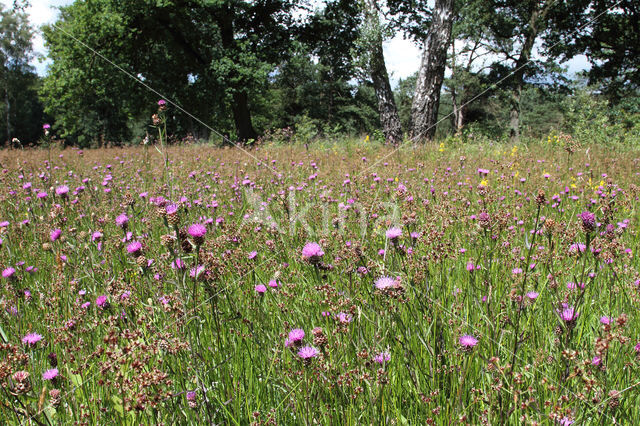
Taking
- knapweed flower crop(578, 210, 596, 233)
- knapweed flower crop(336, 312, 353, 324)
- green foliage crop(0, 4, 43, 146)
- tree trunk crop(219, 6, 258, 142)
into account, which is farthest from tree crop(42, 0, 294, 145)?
green foliage crop(0, 4, 43, 146)

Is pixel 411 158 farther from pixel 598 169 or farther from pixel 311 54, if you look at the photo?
pixel 311 54

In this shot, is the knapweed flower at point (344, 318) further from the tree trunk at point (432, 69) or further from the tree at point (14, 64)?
the tree at point (14, 64)

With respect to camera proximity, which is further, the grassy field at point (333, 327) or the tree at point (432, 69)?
the tree at point (432, 69)

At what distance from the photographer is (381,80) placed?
30.6 feet

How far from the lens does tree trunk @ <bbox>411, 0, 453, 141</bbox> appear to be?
8.00 meters

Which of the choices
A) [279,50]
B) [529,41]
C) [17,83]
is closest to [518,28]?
[529,41]

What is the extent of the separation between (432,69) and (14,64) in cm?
4478

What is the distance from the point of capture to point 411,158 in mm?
5922

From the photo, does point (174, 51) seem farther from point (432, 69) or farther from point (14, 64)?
point (14, 64)

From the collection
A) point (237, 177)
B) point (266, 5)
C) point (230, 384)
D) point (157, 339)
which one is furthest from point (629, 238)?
point (266, 5)

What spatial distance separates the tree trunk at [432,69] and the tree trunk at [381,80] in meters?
0.69

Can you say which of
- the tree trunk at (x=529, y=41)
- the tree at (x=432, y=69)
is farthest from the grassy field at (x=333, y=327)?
the tree trunk at (x=529, y=41)

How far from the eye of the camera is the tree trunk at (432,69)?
26.2ft

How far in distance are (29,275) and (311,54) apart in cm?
1759
